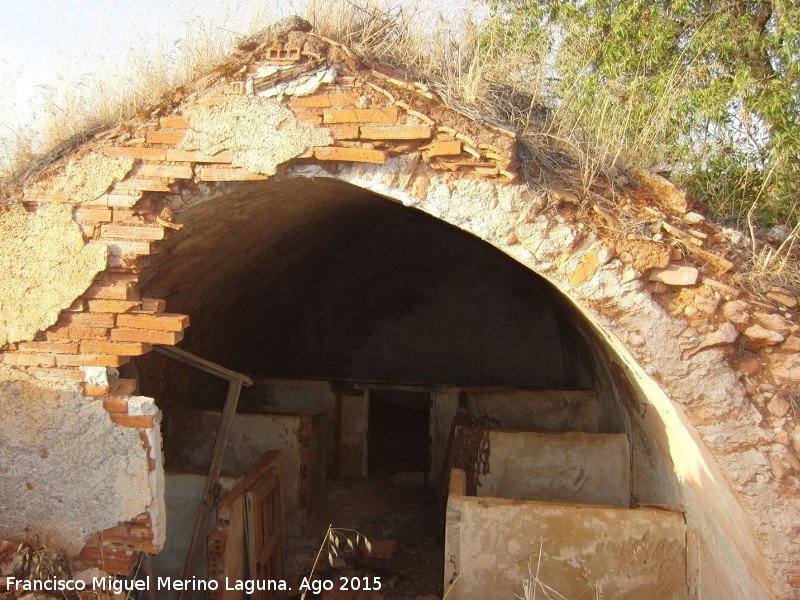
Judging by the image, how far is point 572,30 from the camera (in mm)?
7602

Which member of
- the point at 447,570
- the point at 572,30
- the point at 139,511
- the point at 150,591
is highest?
the point at 572,30

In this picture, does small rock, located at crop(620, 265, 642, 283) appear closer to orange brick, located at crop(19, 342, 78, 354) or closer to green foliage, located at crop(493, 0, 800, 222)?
green foliage, located at crop(493, 0, 800, 222)

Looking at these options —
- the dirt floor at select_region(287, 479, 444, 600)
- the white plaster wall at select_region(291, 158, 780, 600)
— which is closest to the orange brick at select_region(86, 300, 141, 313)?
the white plaster wall at select_region(291, 158, 780, 600)

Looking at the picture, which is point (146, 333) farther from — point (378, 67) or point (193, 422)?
point (193, 422)

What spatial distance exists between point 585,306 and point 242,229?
2.68m

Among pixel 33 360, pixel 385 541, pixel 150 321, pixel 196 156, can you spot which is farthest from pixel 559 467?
pixel 33 360

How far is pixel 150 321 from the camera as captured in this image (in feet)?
12.0

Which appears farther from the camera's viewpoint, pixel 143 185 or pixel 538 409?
pixel 538 409

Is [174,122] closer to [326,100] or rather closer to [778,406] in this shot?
[326,100]

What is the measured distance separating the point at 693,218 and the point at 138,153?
3155 millimetres

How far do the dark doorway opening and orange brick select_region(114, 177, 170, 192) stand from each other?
445 centimetres

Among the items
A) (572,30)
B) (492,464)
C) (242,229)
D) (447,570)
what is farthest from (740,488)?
(572,30)

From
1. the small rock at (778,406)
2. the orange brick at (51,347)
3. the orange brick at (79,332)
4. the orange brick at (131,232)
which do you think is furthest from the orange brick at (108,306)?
the small rock at (778,406)

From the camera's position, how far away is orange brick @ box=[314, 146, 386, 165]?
11.6 ft
